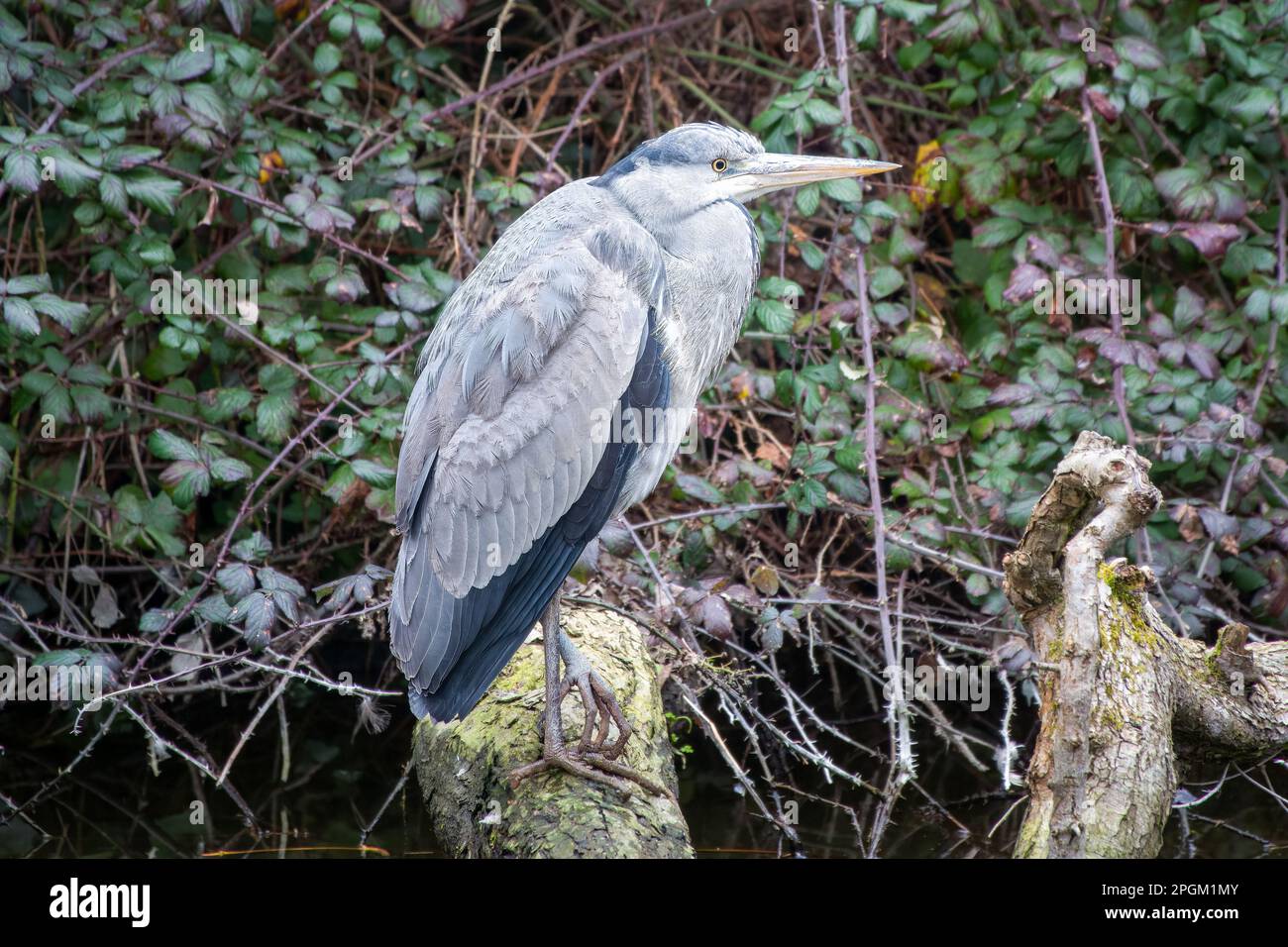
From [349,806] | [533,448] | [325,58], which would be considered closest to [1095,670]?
[533,448]

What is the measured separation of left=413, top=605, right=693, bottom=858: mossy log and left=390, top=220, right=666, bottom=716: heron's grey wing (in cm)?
29

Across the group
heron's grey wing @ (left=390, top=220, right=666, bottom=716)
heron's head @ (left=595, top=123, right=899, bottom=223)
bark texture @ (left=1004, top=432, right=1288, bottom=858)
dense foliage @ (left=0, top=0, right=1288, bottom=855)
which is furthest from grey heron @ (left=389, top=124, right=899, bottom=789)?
bark texture @ (left=1004, top=432, right=1288, bottom=858)

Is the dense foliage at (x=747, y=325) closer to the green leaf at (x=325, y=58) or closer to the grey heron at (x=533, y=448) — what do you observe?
the green leaf at (x=325, y=58)

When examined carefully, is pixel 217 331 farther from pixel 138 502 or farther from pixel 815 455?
pixel 815 455

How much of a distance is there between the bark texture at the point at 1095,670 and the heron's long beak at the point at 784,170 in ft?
3.88

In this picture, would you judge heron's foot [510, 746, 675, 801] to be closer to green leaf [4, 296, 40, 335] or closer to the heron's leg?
the heron's leg

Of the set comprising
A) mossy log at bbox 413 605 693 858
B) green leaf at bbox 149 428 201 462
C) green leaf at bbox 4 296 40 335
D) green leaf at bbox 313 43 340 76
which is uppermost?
green leaf at bbox 313 43 340 76

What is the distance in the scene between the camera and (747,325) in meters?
4.43

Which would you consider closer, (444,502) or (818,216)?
(444,502)

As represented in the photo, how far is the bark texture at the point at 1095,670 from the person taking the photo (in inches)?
90.3

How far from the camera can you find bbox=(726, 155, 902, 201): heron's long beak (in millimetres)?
3258

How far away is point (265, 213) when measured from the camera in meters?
3.96

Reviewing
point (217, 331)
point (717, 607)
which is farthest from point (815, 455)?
point (217, 331)

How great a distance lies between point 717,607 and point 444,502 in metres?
0.84
